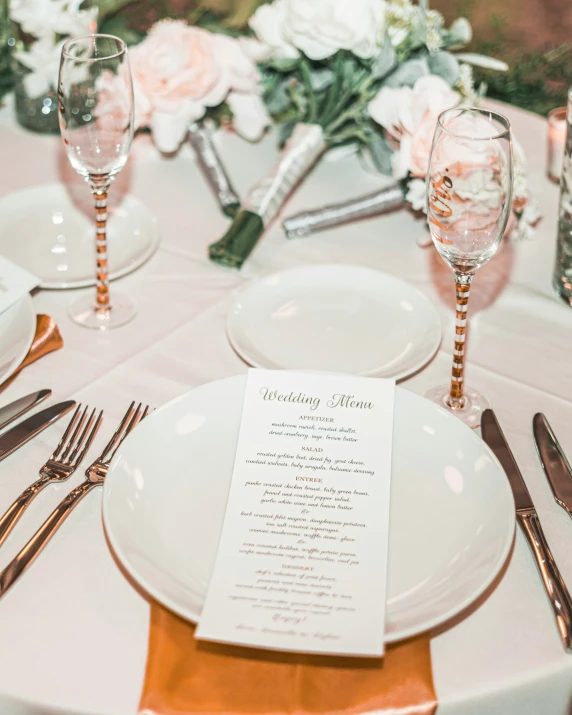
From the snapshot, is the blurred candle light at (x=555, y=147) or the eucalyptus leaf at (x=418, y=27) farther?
the blurred candle light at (x=555, y=147)

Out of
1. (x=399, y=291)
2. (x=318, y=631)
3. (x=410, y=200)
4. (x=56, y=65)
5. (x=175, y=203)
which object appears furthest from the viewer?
(x=56, y=65)

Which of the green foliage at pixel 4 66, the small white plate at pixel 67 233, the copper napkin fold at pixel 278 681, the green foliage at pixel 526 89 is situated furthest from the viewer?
the green foliage at pixel 526 89

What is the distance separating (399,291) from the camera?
114cm

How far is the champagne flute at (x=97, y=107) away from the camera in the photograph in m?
1.02

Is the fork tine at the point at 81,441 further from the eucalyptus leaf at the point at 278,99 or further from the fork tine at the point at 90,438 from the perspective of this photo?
the eucalyptus leaf at the point at 278,99

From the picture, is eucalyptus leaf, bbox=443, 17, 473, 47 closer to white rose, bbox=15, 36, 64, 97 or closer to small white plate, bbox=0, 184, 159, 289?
small white plate, bbox=0, 184, 159, 289

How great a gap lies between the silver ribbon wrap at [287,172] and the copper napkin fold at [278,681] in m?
0.79

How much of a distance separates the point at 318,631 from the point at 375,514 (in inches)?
6.1

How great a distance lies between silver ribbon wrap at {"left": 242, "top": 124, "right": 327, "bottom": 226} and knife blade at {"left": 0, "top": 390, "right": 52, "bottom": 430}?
0.50 m

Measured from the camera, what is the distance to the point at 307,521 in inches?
30.5

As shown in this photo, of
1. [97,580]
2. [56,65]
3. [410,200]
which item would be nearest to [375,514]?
[97,580]

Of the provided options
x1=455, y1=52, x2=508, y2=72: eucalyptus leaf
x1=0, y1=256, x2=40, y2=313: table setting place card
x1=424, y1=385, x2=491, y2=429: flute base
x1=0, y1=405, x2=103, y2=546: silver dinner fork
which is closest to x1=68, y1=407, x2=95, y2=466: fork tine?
x1=0, y1=405, x2=103, y2=546: silver dinner fork

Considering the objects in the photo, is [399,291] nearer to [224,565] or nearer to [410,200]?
[410,200]

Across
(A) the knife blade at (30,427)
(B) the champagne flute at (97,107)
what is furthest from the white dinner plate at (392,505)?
(B) the champagne flute at (97,107)
